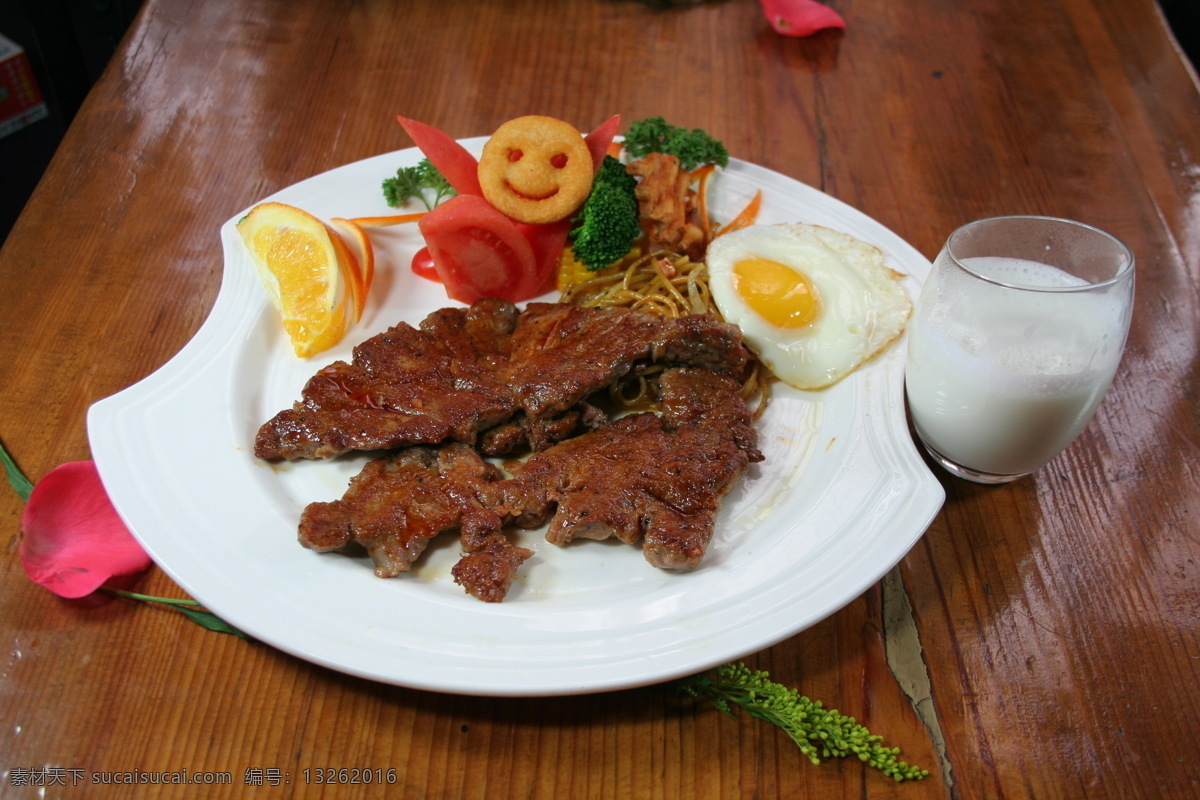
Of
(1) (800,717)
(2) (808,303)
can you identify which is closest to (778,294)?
(2) (808,303)

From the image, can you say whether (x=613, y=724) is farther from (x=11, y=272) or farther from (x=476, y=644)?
(x=11, y=272)

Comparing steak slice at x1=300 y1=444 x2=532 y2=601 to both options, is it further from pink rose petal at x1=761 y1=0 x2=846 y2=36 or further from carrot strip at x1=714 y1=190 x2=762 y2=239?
pink rose petal at x1=761 y1=0 x2=846 y2=36

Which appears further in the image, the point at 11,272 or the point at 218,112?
the point at 218,112

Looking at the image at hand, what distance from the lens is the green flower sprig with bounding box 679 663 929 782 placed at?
106 inches

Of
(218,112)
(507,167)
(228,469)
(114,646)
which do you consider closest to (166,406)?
(228,469)

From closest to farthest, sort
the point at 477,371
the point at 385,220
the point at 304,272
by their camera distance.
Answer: the point at 477,371 < the point at 304,272 < the point at 385,220

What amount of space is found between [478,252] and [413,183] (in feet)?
2.52

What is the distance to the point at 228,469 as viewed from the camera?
3.22 meters

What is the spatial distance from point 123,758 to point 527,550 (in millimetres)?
1427

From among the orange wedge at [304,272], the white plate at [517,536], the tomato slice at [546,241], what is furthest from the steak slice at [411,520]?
the tomato slice at [546,241]

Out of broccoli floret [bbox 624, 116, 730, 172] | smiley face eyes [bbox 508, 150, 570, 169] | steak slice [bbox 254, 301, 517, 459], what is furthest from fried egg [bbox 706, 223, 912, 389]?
steak slice [bbox 254, 301, 517, 459]

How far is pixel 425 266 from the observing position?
4277 mm

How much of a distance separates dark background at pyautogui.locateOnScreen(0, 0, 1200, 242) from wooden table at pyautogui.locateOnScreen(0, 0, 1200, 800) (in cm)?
81

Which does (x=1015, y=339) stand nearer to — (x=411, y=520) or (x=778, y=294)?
(x=778, y=294)
